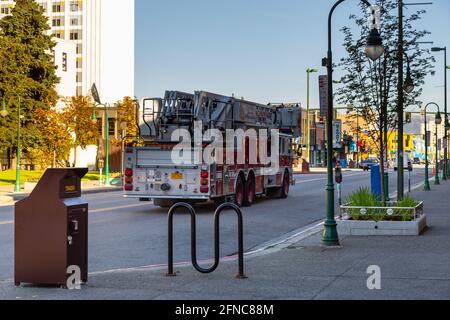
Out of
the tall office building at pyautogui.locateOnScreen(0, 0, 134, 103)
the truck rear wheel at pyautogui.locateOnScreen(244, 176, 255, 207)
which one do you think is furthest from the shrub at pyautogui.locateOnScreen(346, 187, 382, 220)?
the tall office building at pyautogui.locateOnScreen(0, 0, 134, 103)

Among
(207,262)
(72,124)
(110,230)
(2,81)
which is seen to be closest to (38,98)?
(2,81)

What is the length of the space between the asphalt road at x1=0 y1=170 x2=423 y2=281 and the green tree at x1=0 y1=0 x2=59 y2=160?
1520 inches

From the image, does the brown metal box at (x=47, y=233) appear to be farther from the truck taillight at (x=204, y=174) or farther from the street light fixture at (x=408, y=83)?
the truck taillight at (x=204, y=174)

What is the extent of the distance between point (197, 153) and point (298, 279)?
40.3 ft

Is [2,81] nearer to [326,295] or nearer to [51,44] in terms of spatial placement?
[51,44]

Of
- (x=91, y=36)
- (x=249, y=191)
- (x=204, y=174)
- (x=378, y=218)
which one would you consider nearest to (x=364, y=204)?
(x=378, y=218)

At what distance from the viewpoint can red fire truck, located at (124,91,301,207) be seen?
861 inches

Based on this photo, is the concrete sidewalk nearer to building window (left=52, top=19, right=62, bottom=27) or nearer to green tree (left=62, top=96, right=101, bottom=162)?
green tree (left=62, top=96, right=101, bottom=162)

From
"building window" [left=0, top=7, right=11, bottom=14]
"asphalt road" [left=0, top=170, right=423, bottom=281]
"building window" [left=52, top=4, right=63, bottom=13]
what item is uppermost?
"building window" [left=52, top=4, right=63, bottom=13]

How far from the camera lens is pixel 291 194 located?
33562 mm

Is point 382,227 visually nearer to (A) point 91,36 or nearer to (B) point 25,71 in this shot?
(B) point 25,71

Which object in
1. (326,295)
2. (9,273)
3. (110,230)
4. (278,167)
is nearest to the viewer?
(326,295)

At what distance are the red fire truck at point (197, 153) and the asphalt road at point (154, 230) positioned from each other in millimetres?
731

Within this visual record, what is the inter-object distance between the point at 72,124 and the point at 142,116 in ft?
106
